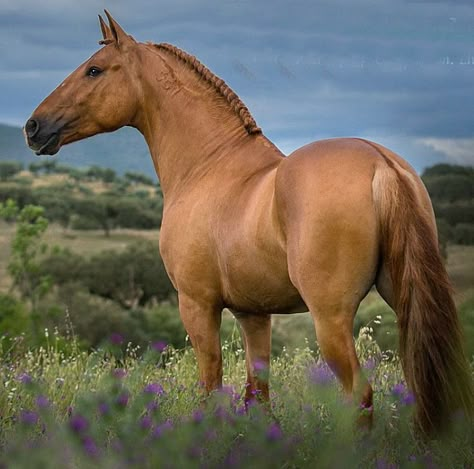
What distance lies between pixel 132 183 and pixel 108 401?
66208 mm

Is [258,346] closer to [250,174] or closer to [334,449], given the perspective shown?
[250,174]

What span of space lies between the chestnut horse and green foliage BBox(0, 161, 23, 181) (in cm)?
5907

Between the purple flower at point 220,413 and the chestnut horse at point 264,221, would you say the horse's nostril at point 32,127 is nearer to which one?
the chestnut horse at point 264,221

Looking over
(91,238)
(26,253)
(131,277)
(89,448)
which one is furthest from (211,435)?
(91,238)

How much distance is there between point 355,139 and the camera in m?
4.42

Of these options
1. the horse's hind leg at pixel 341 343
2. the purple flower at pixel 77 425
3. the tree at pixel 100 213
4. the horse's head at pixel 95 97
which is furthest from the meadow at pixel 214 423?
the tree at pixel 100 213

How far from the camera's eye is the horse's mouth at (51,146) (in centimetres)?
582

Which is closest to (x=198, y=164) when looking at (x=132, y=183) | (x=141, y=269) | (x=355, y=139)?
(x=355, y=139)

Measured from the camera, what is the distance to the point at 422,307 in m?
4.17

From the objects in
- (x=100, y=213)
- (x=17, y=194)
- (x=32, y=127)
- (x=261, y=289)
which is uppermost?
(x=32, y=127)

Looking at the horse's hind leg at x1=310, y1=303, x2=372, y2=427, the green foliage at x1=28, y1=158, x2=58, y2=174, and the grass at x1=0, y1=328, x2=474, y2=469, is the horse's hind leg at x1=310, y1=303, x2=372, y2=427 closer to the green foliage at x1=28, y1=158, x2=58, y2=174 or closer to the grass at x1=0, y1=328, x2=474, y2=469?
the grass at x1=0, y1=328, x2=474, y2=469

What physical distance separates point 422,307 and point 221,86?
6.90 ft

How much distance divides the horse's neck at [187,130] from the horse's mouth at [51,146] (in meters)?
0.53

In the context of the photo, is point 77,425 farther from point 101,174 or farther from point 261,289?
point 101,174
